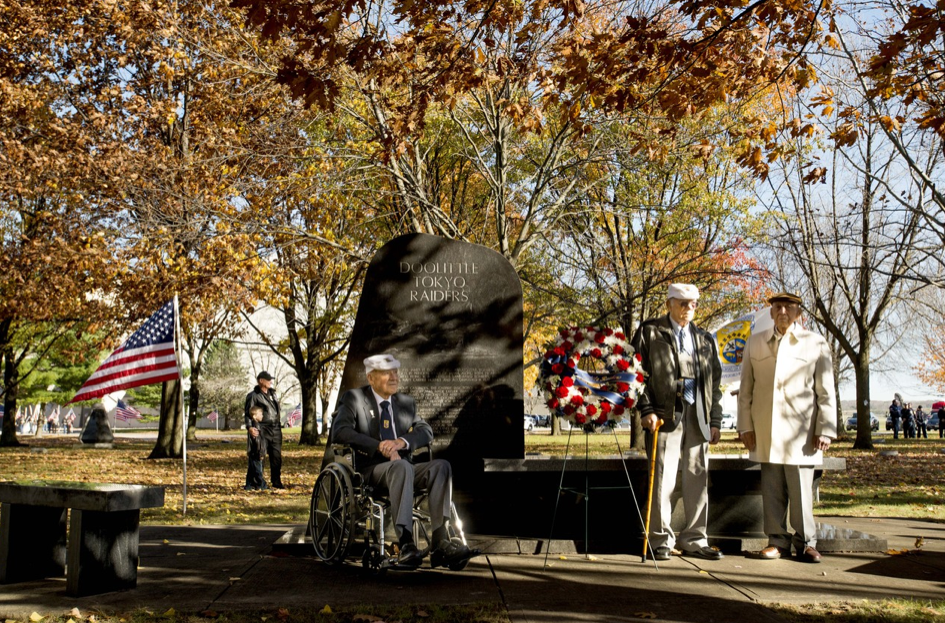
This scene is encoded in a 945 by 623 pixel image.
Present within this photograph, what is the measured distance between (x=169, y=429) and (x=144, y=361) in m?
14.8

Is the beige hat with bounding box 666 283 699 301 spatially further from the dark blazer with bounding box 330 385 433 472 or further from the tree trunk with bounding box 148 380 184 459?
the tree trunk with bounding box 148 380 184 459

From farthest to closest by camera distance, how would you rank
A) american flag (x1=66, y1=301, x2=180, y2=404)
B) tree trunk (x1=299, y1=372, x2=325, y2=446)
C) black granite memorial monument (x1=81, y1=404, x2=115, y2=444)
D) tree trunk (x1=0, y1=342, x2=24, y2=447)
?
1. black granite memorial monument (x1=81, y1=404, x2=115, y2=444)
2. tree trunk (x1=299, y1=372, x2=325, y2=446)
3. tree trunk (x1=0, y1=342, x2=24, y2=447)
4. american flag (x1=66, y1=301, x2=180, y2=404)

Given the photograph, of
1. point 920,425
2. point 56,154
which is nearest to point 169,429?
point 56,154

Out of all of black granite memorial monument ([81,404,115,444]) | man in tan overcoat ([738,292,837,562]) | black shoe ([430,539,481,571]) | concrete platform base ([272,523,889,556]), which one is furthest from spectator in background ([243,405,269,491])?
black granite memorial monument ([81,404,115,444])

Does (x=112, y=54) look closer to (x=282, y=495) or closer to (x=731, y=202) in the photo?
(x=282, y=495)

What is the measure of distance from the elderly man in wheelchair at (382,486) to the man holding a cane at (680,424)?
5.70 ft

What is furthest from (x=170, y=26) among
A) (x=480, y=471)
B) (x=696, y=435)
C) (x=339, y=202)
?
(x=696, y=435)

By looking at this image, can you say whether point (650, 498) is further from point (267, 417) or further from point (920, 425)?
point (920, 425)

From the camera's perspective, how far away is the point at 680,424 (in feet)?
24.6

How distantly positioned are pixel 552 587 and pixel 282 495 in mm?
8295

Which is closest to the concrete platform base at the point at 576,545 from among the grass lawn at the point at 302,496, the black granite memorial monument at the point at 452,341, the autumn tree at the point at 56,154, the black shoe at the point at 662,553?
the black shoe at the point at 662,553

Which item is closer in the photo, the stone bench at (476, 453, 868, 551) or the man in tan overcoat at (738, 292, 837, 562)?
the man in tan overcoat at (738, 292, 837, 562)

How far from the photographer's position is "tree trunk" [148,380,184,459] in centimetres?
2366

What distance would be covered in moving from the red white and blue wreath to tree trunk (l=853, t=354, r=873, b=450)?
875 inches
